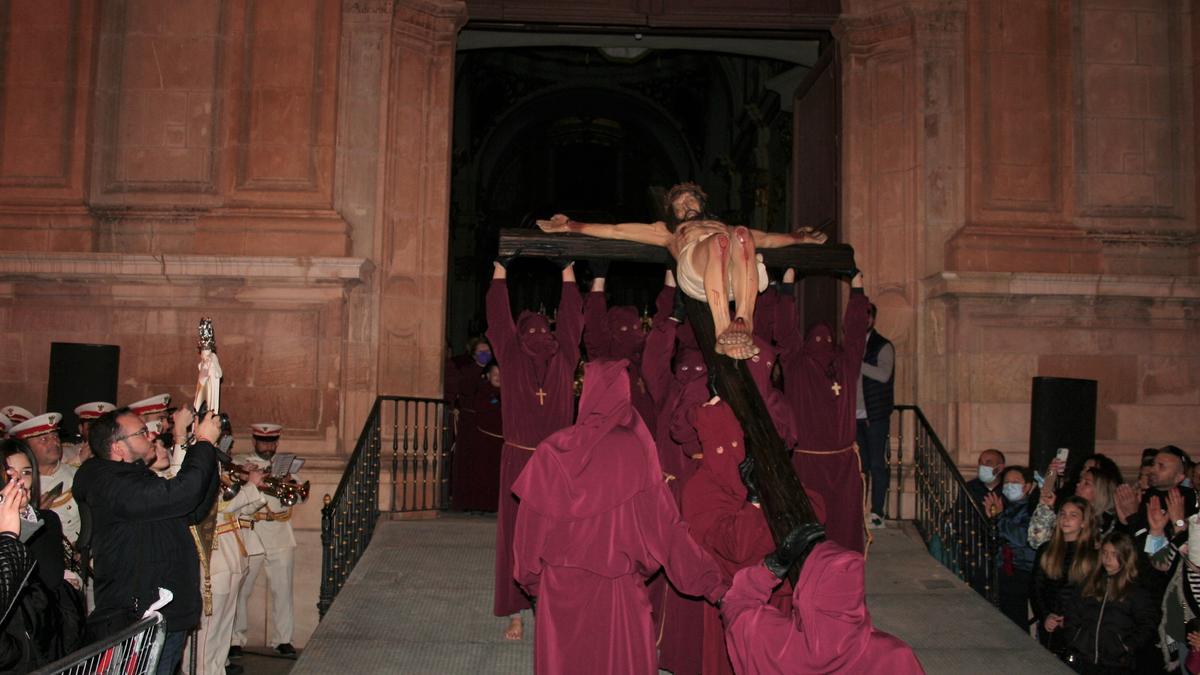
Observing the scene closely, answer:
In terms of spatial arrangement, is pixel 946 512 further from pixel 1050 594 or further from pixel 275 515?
pixel 275 515

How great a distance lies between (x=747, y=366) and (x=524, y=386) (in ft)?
6.55

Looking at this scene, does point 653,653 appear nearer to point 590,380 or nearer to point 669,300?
point 590,380

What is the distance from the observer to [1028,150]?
10930mm

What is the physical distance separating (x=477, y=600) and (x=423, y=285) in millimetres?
4230

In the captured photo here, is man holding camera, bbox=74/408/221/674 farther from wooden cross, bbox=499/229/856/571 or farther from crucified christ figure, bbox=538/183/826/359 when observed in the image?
crucified christ figure, bbox=538/183/826/359

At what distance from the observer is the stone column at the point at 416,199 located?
10.9 meters

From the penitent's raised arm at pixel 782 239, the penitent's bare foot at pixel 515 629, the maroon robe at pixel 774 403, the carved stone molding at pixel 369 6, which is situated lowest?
the penitent's bare foot at pixel 515 629

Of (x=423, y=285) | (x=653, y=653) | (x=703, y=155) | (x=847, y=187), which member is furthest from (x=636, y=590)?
(x=703, y=155)

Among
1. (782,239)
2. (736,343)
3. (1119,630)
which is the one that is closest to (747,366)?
(736,343)

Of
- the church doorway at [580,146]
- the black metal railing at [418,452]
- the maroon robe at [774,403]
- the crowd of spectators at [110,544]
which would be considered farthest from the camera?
the church doorway at [580,146]

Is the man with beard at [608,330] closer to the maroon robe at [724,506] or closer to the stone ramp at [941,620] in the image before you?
the maroon robe at [724,506]

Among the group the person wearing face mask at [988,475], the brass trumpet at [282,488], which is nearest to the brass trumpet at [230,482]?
the brass trumpet at [282,488]

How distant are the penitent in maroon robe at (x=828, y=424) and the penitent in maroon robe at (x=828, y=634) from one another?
12.8 ft

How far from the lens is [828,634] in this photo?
3.75 metres
